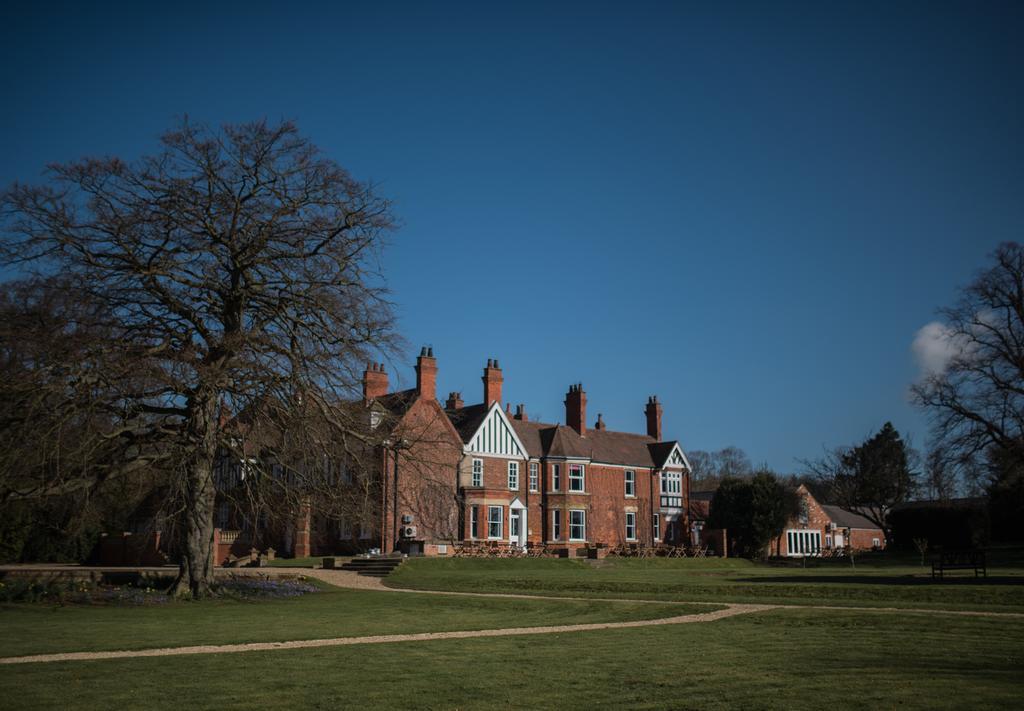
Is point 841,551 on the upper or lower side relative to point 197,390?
lower

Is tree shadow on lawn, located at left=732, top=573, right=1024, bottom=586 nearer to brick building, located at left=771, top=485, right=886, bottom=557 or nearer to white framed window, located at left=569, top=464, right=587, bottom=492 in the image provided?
white framed window, located at left=569, top=464, right=587, bottom=492

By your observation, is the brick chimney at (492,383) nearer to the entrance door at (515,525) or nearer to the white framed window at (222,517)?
the entrance door at (515,525)

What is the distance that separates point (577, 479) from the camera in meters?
57.0

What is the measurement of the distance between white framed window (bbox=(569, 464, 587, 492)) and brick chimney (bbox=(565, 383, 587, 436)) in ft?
12.1

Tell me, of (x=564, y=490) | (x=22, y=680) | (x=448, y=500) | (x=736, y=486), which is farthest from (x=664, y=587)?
(x=736, y=486)

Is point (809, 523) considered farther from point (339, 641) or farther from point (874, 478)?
point (339, 641)

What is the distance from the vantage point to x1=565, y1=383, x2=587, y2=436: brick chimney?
60.1 meters

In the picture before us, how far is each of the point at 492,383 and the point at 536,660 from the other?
40.5 metres

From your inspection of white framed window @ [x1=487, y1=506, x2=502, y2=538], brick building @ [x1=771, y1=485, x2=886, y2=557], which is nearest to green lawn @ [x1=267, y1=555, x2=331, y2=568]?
white framed window @ [x1=487, y1=506, x2=502, y2=538]

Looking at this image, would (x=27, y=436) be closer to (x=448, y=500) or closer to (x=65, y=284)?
(x=65, y=284)

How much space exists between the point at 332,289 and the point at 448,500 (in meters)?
7.29

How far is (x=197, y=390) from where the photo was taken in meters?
22.0

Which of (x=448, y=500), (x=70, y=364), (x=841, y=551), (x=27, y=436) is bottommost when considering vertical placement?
(x=841, y=551)

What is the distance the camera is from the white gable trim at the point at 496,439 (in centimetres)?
5200
